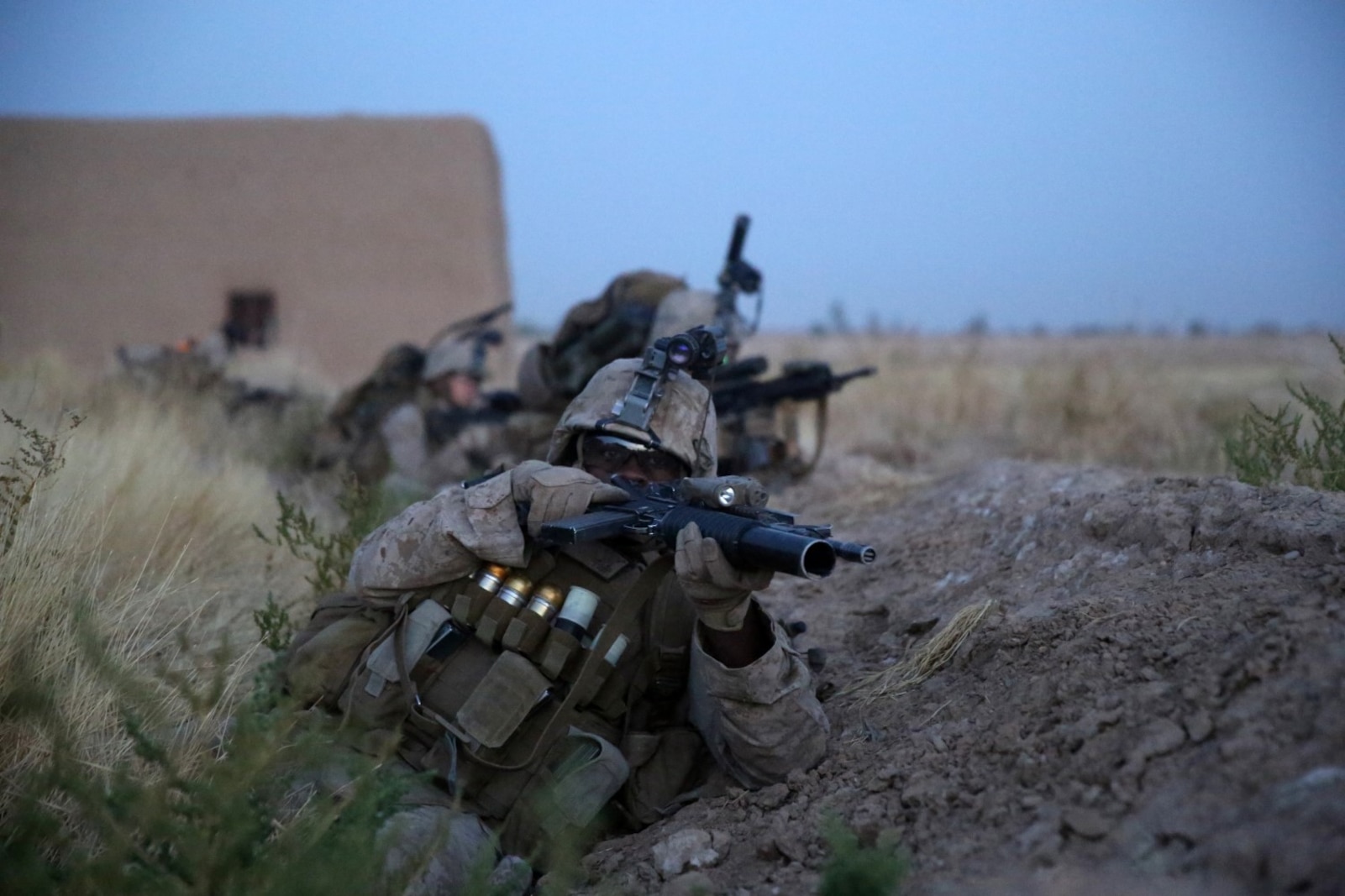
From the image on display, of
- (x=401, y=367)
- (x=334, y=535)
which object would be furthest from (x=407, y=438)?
(x=334, y=535)

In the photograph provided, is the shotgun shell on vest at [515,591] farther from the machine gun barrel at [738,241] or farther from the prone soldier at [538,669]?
the machine gun barrel at [738,241]

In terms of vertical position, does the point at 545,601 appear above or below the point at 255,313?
below

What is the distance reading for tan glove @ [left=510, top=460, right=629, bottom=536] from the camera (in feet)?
9.70

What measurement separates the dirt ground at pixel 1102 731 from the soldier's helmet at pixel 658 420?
0.83 metres

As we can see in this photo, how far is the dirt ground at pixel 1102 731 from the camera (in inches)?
71.8

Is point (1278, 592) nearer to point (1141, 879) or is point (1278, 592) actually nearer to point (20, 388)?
point (1141, 879)

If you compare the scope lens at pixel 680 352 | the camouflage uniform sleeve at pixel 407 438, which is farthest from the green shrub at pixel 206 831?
the camouflage uniform sleeve at pixel 407 438

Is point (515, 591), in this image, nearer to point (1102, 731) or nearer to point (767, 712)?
point (767, 712)

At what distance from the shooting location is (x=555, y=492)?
9.70 feet

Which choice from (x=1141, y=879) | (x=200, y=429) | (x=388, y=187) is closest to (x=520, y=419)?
(x=200, y=429)

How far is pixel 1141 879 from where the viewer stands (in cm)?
177

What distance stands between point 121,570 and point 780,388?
13.4ft

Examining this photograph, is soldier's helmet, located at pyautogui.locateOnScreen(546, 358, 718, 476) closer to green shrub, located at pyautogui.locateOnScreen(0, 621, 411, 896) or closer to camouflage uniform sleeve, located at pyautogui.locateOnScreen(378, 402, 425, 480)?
green shrub, located at pyautogui.locateOnScreen(0, 621, 411, 896)

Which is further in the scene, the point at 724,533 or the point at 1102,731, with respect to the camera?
the point at 724,533
